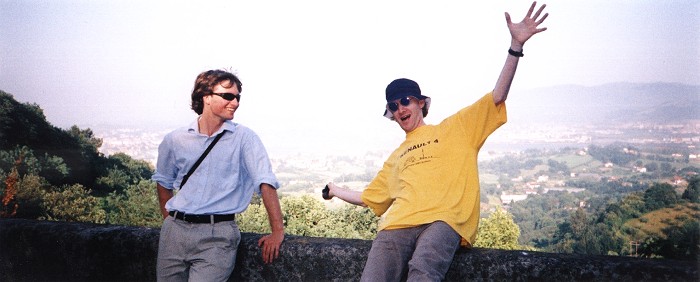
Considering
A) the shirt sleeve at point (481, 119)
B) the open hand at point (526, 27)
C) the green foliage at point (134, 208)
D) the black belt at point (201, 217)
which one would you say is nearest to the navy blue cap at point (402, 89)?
the shirt sleeve at point (481, 119)

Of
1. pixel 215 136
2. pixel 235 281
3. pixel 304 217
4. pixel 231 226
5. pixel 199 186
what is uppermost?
pixel 215 136

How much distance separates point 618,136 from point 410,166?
180 ft

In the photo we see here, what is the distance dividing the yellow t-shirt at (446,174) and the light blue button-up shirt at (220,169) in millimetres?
762

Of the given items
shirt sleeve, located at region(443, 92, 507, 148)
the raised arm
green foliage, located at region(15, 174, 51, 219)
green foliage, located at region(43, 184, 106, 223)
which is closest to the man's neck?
shirt sleeve, located at region(443, 92, 507, 148)

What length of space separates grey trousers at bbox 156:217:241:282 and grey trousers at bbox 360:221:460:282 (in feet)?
2.46

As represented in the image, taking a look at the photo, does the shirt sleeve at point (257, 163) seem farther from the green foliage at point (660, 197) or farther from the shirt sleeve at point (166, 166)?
the green foliage at point (660, 197)

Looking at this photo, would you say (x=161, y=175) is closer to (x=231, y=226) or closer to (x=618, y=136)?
(x=231, y=226)

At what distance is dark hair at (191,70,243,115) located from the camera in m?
3.22

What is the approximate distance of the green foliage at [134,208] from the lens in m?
32.0

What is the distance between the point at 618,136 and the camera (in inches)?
2064

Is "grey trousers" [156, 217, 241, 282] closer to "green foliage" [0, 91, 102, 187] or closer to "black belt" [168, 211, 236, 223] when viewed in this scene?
"black belt" [168, 211, 236, 223]

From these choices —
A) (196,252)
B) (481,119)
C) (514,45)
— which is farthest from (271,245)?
(514,45)

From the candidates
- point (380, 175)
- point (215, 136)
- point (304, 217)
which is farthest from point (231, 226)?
point (304, 217)

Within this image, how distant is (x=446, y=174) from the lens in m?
3.18
